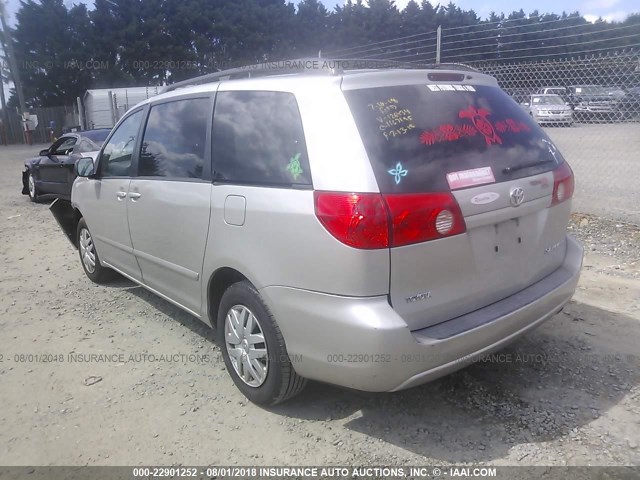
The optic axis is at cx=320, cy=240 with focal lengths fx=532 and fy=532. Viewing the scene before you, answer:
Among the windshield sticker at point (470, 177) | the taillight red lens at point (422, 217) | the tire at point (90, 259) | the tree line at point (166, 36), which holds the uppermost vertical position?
the tree line at point (166, 36)

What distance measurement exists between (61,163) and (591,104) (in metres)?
11.4

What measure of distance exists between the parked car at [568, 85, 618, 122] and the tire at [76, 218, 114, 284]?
975cm

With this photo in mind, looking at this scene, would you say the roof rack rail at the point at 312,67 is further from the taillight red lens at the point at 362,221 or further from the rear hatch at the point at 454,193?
the taillight red lens at the point at 362,221

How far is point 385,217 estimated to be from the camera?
2.40 meters

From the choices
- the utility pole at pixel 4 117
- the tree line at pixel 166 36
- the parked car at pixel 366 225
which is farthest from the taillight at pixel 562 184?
the utility pole at pixel 4 117

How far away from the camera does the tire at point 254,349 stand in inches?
112

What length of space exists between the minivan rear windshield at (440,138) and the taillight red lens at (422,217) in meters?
0.05

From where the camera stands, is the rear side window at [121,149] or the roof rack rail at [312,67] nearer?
the roof rack rail at [312,67]

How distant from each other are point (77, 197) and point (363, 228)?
155 inches

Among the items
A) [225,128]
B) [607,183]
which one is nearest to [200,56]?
[607,183]

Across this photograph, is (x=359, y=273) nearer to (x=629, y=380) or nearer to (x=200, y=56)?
(x=629, y=380)

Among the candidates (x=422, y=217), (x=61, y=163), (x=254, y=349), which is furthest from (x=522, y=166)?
(x=61, y=163)

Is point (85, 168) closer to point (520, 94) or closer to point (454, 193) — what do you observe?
point (454, 193)

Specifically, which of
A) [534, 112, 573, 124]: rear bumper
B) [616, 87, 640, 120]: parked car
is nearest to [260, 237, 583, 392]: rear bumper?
[616, 87, 640, 120]: parked car
